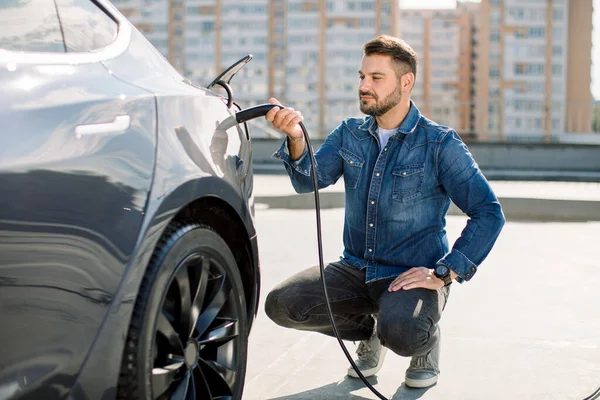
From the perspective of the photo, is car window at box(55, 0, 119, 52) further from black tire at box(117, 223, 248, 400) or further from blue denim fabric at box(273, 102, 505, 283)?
blue denim fabric at box(273, 102, 505, 283)

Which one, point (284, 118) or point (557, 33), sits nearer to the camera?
point (284, 118)

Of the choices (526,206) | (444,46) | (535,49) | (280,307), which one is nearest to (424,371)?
(280,307)

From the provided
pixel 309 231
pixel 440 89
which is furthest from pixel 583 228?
pixel 440 89

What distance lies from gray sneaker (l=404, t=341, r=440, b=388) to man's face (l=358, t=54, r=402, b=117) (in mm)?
1073

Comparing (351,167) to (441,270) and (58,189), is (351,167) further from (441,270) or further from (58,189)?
(58,189)

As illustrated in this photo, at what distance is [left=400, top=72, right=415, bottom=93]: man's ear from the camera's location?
3.53m

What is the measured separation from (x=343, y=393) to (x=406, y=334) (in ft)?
1.51

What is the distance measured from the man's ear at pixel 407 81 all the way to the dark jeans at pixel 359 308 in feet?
2.69

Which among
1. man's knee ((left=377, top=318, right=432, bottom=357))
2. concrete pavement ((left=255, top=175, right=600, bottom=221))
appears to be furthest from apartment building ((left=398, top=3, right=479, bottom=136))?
man's knee ((left=377, top=318, right=432, bottom=357))

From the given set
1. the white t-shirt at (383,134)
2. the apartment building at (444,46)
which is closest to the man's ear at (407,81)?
the white t-shirt at (383,134)

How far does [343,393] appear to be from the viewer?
11.3 ft

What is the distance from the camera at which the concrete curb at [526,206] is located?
11500mm

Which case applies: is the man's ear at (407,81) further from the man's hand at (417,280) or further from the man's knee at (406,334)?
the man's knee at (406,334)

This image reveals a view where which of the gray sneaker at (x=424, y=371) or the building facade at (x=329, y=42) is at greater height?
the building facade at (x=329, y=42)
